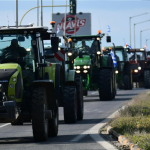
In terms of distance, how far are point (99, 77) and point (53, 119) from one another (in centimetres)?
1311

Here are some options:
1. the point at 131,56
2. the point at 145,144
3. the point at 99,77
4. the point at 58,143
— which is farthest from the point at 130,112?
the point at 131,56

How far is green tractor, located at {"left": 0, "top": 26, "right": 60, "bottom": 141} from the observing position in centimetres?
1153

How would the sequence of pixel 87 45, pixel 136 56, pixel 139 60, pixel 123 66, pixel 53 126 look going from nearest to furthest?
pixel 53 126, pixel 87 45, pixel 123 66, pixel 136 56, pixel 139 60

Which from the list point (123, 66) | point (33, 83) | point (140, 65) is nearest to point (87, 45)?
point (123, 66)

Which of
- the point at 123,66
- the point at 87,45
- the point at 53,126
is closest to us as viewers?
the point at 53,126

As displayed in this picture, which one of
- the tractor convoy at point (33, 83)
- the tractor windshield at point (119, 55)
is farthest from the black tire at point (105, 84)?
the tractor windshield at point (119, 55)

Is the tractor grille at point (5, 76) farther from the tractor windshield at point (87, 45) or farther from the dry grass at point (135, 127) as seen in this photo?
the tractor windshield at point (87, 45)

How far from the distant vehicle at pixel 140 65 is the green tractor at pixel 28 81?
27.0 m

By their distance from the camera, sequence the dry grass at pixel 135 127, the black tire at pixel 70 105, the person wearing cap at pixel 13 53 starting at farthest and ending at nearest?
the black tire at pixel 70 105 < the person wearing cap at pixel 13 53 < the dry grass at pixel 135 127

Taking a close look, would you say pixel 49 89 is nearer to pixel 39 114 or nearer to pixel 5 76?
pixel 39 114

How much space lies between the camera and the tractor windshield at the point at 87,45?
2661cm

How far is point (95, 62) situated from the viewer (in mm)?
26688

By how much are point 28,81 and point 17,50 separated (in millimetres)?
712

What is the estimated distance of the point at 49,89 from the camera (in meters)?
12.4
